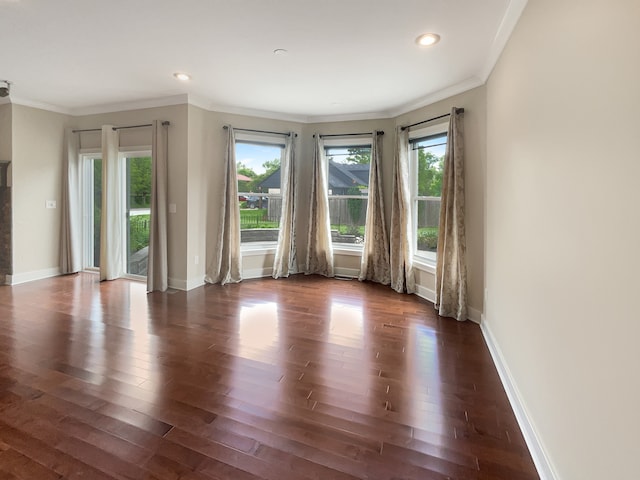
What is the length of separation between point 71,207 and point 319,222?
153 inches

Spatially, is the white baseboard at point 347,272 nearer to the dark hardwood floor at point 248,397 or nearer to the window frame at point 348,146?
the window frame at point 348,146

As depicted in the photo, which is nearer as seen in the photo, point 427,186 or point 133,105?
point 427,186

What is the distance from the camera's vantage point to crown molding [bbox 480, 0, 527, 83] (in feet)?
7.25

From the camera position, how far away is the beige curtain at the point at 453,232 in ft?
11.8

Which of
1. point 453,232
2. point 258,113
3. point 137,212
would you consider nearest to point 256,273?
point 137,212

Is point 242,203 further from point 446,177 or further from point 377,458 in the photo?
Answer: point 377,458

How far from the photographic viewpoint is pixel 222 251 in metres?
5.04

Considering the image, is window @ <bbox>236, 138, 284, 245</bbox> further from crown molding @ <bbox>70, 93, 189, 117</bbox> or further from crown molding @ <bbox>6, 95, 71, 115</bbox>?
crown molding @ <bbox>6, 95, 71, 115</bbox>

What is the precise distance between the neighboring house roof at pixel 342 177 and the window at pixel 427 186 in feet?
3.02

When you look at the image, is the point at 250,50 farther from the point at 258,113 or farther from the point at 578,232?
the point at 578,232

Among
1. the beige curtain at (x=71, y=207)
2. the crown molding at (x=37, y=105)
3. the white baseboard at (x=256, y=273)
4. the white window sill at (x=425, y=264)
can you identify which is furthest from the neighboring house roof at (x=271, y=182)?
the crown molding at (x=37, y=105)

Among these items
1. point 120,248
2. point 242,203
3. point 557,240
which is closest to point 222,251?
point 242,203

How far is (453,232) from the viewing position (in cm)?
366

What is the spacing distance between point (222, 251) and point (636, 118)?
4.74m
